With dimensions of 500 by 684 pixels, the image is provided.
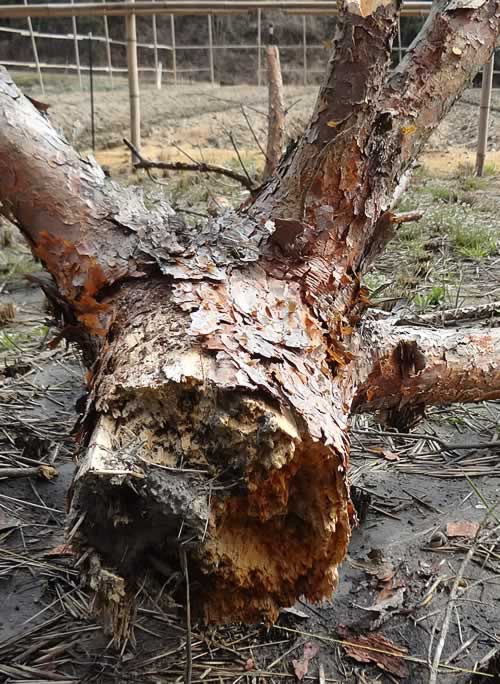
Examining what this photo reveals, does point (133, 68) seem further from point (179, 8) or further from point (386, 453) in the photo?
point (386, 453)

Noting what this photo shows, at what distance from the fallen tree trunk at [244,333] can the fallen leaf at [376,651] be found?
0.17m

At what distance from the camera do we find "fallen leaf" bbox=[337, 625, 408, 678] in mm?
1367

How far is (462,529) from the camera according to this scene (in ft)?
5.81

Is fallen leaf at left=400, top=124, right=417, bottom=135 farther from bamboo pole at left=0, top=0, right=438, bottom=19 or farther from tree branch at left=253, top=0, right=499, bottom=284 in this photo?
bamboo pole at left=0, top=0, right=438, bottom=19

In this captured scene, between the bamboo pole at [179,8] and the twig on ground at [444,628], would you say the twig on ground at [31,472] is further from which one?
the bamboo pole at [179,8]

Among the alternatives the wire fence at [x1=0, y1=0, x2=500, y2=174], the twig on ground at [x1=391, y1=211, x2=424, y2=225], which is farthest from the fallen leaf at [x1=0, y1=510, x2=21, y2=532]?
the wire fence at [x1=0, y1=0, x2=500, y2=174]

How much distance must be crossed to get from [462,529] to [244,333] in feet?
2.82

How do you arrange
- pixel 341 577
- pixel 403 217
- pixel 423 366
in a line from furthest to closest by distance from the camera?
pixel 403 217 < pixel 423 366 < pixel 341 577

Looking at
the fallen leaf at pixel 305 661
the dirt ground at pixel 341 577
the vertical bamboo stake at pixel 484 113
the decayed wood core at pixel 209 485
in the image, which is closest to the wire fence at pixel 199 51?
the vertical bamboo stake at pixel 484 113

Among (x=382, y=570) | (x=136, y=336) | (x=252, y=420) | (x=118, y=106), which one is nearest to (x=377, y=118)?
(x=136, y=336)

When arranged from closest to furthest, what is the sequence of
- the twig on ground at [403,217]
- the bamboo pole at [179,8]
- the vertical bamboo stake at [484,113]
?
the twig on ground at [403,217] < the bamboo pole at [179,8] < the vertical bamboo stake at [484,113]

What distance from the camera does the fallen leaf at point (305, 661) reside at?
4.44ft

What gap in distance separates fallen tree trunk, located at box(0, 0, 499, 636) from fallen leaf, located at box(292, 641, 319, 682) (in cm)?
13

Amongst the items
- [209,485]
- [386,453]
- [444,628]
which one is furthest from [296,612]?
[386,453]
